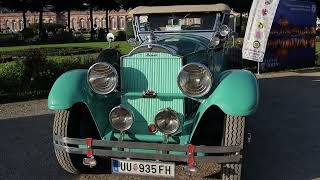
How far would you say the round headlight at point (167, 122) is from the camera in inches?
199

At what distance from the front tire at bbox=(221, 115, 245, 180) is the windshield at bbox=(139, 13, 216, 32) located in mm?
2712

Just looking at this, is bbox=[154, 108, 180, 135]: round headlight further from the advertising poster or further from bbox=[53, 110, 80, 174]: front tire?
the advertising poster

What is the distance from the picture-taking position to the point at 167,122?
512cm

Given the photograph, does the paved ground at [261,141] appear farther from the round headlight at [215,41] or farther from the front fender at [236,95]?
the round headlight at [215,41]

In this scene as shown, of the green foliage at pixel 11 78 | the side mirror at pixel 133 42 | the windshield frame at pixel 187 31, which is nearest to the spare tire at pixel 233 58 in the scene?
the windshield frame at pixel 187 31

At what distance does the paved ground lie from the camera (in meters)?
5.97

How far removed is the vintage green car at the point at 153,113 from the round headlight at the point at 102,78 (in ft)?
0.04

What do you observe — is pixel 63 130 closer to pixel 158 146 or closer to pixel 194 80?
pixel 158 146

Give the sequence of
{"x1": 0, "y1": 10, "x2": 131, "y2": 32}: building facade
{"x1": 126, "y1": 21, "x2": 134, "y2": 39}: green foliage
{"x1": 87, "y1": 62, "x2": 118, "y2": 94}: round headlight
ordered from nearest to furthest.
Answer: {"x1": 87, "y1": 62, "x2": 118, "y2": 94}: round headlight < {"x1": 126, "y1": 21, "x2": 134, "y2": 39}: green foliage < {"x1": 0, "y1": 10, "x2": 131, "y2": 32}: building facade

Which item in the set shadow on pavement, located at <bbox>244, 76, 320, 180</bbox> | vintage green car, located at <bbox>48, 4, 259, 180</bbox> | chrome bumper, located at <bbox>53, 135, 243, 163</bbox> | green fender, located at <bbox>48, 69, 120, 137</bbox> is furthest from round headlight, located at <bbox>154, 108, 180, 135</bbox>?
shadow on pavement, located at <bbox>244, 76, 320, 180</bbox>

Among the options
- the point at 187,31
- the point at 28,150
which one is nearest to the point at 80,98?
the point at 28,150

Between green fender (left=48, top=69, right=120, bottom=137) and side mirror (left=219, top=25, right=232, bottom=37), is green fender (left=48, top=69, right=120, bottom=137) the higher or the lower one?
the lower one

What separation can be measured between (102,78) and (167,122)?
991mm

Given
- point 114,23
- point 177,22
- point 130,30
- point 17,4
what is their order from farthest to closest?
1. point 114,23
2. point 17,4
3. point 130,30
4. point 177,22
